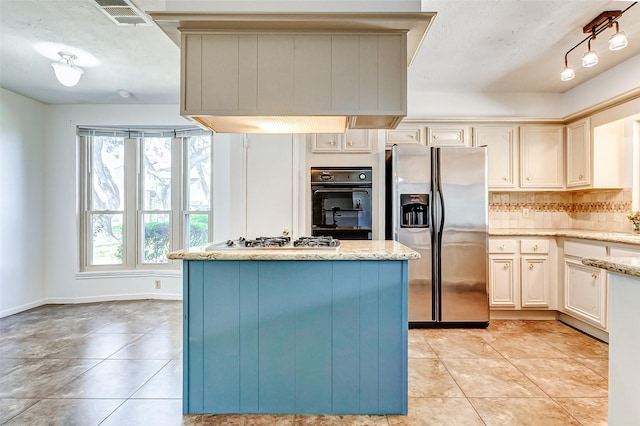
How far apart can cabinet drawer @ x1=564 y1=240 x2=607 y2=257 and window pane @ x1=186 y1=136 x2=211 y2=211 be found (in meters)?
4.05

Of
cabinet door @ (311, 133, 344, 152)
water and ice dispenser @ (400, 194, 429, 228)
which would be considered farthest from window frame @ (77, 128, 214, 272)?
water and ice dispenser @ (400, 194, 429, 228)

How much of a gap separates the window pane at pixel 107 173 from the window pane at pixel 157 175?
314 mm

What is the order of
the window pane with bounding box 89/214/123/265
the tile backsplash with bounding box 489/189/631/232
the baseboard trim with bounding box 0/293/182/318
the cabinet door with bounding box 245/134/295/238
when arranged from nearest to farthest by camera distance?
the cabinet door with bounding box 245/134/295/238
the tile backsplash with bounding box 489/189/631/232
the baseboard trim with bounding box 0/293/182/318
the window pane with bounding box 89/214/123/265

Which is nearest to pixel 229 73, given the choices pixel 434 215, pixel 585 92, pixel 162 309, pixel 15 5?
pixel 15 5

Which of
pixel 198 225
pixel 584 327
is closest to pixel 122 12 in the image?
pixel 198 225

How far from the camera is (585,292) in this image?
3.21 meters

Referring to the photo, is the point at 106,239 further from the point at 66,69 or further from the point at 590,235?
the point at 590,235

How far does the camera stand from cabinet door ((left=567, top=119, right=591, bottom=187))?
355 cm

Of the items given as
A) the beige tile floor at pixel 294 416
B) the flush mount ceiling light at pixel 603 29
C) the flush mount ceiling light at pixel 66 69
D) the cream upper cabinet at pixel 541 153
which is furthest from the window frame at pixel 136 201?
the flush mount ceiling light at pixel 603 29

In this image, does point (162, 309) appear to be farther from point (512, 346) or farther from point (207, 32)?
point (512, 346)

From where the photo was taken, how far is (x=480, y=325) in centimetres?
347

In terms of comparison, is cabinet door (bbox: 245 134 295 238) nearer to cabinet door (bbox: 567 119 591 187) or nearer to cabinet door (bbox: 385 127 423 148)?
cabinet door (bbox: 385 127 423 148)

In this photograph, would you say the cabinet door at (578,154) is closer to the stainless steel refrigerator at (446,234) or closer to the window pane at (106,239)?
the stainless steel refrigerator at (446,234)

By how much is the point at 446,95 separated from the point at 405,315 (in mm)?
2921
